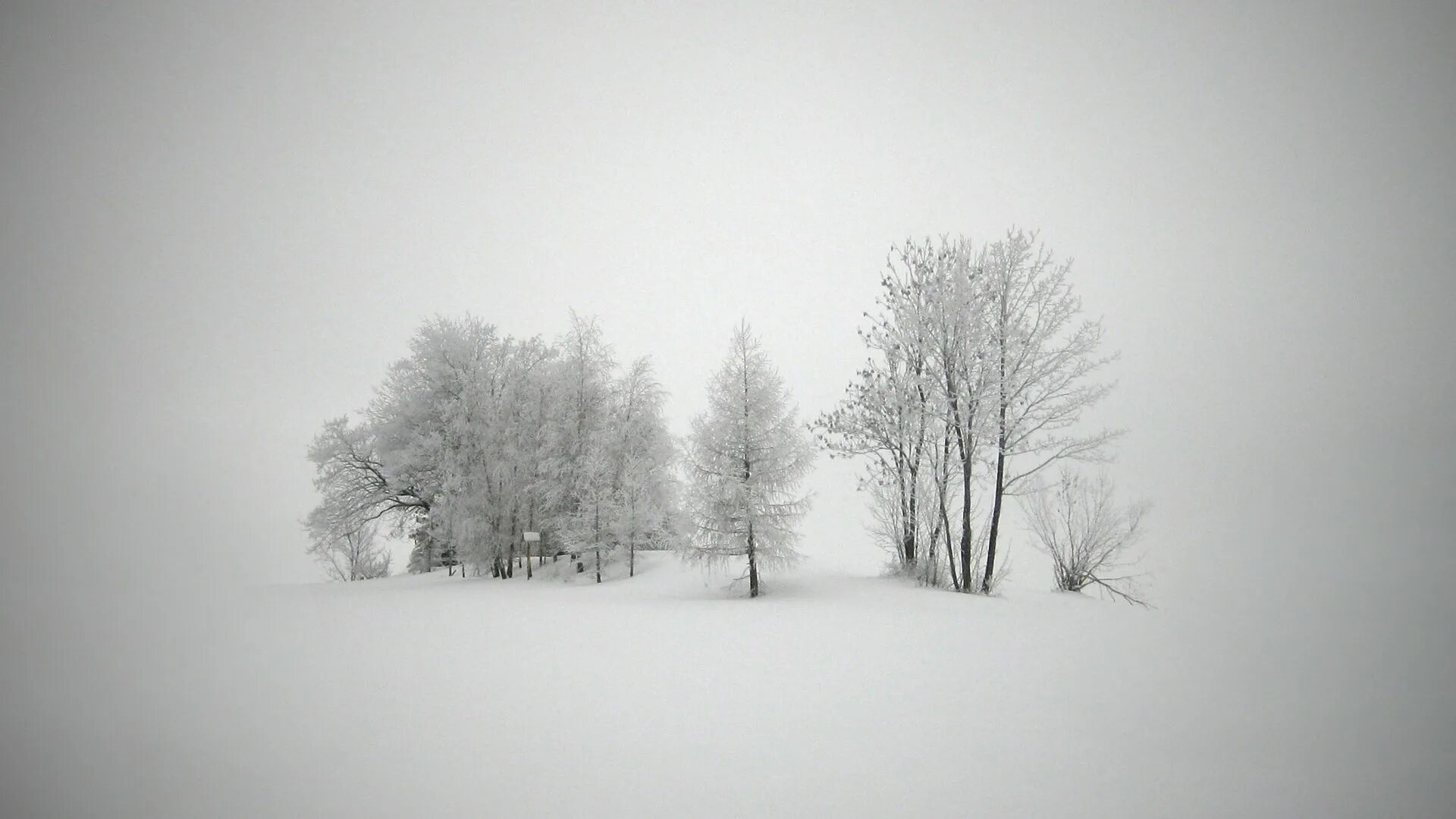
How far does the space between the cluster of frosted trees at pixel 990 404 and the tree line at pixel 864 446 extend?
0.16 feet

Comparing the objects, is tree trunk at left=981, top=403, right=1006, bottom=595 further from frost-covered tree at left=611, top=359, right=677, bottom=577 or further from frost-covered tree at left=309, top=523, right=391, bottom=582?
frost-covered tree at left=309, top=523, right=391, bottom=582

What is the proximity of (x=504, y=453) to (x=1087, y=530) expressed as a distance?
19.3 m

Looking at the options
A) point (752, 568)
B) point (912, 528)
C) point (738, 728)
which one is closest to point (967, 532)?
point (912, 528)

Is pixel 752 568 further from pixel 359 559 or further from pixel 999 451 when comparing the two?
pixel 359 559

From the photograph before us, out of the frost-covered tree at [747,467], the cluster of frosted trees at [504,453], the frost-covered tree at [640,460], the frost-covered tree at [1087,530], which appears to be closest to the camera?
the frost-covered tree at [1087,530]

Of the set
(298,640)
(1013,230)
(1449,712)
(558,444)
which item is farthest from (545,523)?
(1449,712)

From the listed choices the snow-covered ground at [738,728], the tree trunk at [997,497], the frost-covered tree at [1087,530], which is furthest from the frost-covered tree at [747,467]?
the frost-covered tree at [1087,530]

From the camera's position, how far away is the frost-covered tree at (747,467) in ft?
46.2

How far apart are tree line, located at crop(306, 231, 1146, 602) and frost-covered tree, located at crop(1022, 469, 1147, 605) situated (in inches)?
1.6

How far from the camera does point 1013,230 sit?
14438 mm

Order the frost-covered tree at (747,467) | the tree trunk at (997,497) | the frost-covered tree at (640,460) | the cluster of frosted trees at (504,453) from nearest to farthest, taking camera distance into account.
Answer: the tree trunk at (997,497)
the frost-covered tree at (747,467)
the frost-covered tree at (640,460)
the cluster of frosted trees at (504,453)

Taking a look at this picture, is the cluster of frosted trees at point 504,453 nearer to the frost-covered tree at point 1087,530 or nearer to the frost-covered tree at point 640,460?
the frost-covered tree at point 640,460

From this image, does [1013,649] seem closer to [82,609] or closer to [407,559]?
[82,609]

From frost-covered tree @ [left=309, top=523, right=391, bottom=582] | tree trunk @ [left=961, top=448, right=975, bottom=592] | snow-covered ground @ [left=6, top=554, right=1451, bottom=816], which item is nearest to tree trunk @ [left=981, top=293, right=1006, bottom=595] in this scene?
tree trunk @ [left=961, top=448, right=975, bottom=592]
